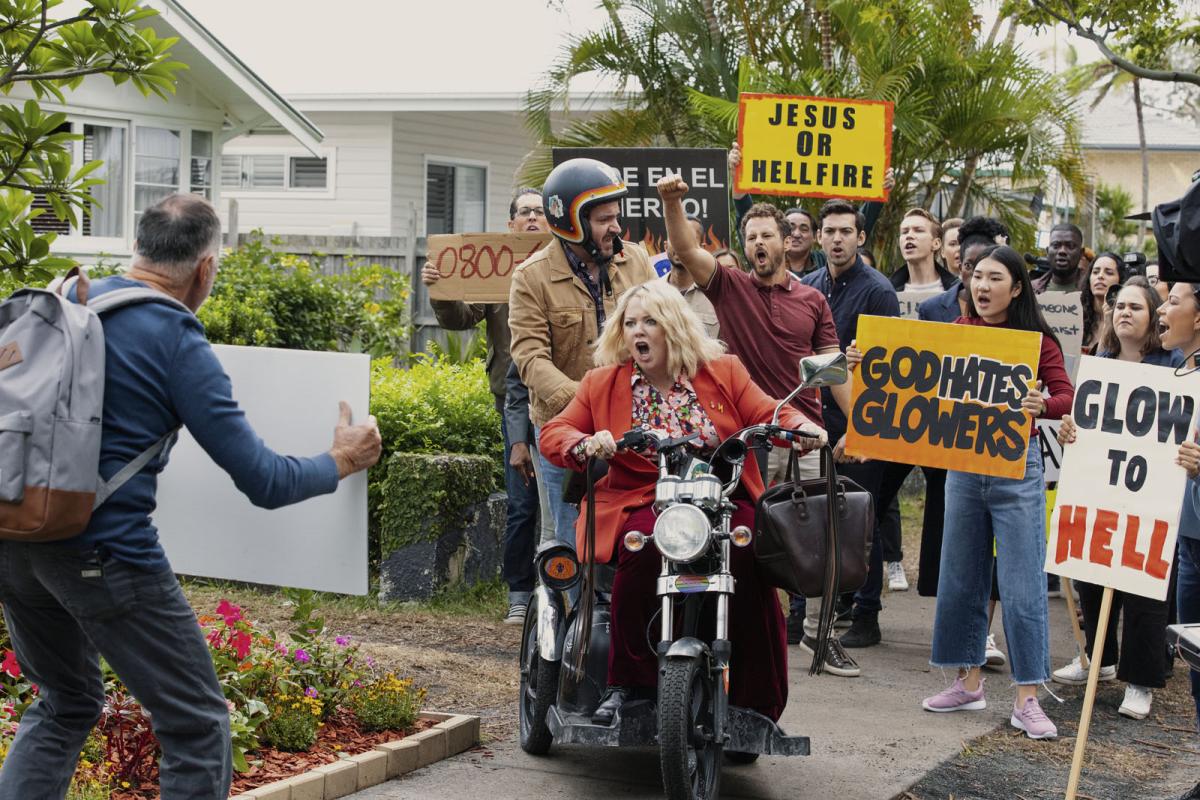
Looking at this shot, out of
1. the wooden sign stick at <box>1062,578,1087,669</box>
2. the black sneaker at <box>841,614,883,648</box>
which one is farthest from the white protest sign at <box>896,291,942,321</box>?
the wooden sign stick at <box>1062,578,1087,669</box>

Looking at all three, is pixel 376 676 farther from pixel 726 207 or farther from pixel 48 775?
pixel 726 207

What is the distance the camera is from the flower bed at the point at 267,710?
5.32 meters

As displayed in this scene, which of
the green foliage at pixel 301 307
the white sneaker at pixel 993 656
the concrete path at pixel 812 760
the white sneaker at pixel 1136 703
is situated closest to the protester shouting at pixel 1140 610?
the white sneaker at pixel 1136 703

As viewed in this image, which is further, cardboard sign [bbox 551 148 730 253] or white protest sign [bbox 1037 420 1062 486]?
cardboard sign [bbox 551 148 730 253]

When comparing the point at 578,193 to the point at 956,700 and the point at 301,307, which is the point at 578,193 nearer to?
the point at 956,700

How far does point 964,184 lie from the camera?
56.8 ft

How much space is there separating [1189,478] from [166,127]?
52.8ft

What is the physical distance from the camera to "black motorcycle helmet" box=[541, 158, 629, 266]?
678 cm

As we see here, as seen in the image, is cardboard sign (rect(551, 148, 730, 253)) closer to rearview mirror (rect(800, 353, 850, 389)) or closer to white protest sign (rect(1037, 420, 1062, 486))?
white protest sign (rect(1037, 420, 1062, 486))

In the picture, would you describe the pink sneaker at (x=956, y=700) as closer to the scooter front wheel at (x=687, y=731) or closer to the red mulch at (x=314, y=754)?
the scooter front wheel at (x=687, y=731)

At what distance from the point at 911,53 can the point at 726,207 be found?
723 cm

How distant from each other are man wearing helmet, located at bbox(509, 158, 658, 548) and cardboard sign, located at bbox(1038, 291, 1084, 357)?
12.4 feet

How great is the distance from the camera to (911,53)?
52.8 ft

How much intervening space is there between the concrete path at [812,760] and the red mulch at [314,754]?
216 mm
